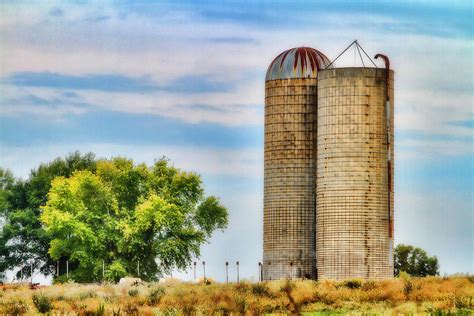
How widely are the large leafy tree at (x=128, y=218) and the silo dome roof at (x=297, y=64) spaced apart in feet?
41.4

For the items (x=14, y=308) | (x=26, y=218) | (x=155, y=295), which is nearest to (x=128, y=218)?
(x=26, y=218)

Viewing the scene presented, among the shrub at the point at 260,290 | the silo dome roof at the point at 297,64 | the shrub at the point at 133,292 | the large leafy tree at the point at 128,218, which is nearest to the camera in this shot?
the shrub at the point at 260,290

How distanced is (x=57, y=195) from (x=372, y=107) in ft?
82.4

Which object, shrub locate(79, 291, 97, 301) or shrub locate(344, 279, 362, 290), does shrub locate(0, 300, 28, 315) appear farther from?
shrub locate(344, 279, 362, 290)

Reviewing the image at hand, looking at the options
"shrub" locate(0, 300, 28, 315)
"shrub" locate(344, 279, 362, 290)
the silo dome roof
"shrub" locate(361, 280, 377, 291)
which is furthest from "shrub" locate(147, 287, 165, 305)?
the silo dome roof

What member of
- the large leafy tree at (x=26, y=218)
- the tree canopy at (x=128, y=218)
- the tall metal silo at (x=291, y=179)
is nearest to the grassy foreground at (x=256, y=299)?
Result: the tall metal silo at (x=291, y=179)

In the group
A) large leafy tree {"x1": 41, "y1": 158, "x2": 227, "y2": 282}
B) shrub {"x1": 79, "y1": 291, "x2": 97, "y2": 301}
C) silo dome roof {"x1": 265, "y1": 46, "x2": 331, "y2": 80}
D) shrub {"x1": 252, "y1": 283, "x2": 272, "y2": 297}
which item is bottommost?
shrub {"x1": 79, "y1": 291, "x2": 97, "y2": 301}

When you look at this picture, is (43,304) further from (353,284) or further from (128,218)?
(128,218)

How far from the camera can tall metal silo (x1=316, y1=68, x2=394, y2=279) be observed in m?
76.4

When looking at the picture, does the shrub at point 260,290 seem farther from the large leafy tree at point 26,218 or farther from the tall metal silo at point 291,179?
the large leafy tree at point 26,218

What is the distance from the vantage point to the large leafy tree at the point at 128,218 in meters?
89.9

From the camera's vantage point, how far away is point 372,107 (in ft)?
254

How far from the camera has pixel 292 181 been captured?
8081cm

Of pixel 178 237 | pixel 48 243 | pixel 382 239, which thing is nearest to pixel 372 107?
pixel 382 239
